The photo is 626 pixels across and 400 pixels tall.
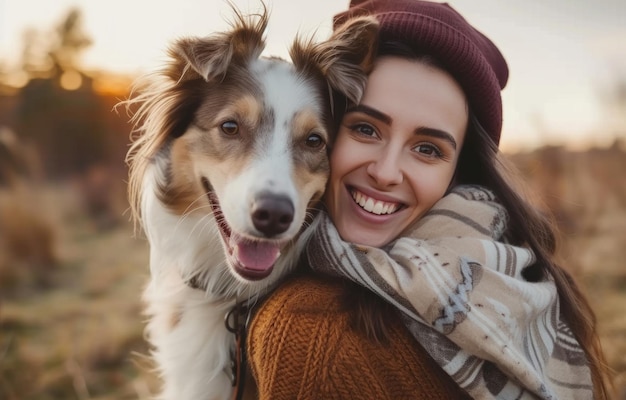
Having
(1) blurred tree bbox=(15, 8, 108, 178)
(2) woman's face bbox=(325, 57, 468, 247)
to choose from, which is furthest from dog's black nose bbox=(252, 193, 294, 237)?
(1) blurred tree bbox=(15, 8, 108, 178)

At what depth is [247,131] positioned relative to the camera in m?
2.61

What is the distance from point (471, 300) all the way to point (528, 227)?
0.73m

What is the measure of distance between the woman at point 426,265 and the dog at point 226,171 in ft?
0.54

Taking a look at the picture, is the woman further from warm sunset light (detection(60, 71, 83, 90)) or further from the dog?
warm sunset light (detection(60, 71, 83, 90))

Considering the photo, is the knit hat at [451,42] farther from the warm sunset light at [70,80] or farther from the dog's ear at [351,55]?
the warm sunset light at [70,80]

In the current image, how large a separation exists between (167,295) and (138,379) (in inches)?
90.1

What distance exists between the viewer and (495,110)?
261cm

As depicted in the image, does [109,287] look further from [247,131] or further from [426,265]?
[426,265]

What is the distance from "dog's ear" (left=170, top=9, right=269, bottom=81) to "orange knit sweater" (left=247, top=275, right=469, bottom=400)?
1030 millimetres

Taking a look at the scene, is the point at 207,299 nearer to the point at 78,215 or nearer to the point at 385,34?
the point at 385,34

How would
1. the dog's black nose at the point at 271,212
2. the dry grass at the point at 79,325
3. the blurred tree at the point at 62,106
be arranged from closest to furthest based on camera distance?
the dog's black nose at the point at 271,212 → the dry grass at the point at 79,325 → the blurred tree at the point at 62,106

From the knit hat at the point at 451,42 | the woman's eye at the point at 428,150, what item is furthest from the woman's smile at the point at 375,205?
the knit hat at the point at 451,42

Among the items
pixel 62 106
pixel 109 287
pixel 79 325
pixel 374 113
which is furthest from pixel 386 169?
pixel 62 106

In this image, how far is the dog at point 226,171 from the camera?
95.3 inches
